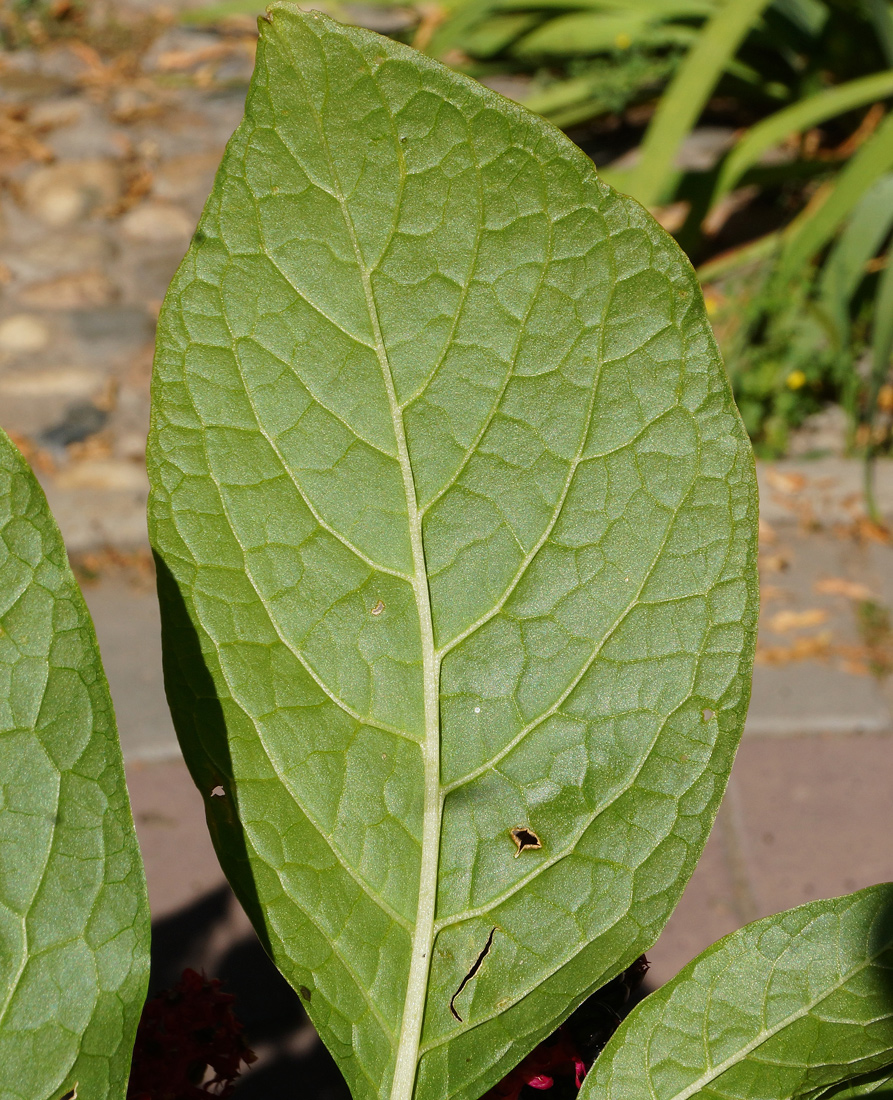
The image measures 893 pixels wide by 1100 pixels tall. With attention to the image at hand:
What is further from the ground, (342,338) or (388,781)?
(342,338)

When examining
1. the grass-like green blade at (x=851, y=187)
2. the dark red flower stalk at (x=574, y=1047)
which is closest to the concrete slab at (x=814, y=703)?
the grass-like green blade at (x=851, y=187)

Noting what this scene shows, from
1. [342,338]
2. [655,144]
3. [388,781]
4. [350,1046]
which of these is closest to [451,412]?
[342,338]

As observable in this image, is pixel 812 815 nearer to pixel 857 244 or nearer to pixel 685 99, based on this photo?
pixel 857 244

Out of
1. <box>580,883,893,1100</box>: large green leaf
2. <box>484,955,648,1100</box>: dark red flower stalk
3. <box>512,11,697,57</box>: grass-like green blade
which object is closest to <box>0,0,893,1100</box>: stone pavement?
<box>484,955,648,1100</box>: dark red flower stalk

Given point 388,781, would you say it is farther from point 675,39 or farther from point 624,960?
point 675,39

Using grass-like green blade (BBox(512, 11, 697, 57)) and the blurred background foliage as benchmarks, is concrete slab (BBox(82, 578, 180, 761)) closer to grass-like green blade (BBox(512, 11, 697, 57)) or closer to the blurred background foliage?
the blurred background foliage

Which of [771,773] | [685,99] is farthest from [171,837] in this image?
[685,99]

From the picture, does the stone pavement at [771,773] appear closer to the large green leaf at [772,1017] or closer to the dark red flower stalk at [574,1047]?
the dark red flower stalk at [574,1047]

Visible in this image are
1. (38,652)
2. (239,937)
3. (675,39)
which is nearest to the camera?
(38,652)
